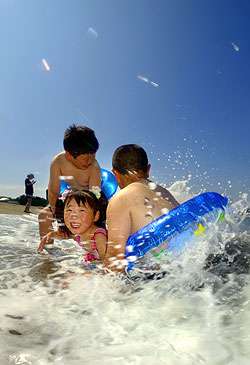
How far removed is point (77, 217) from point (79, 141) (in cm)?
104

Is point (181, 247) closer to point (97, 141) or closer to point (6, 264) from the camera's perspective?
point (6, 264)

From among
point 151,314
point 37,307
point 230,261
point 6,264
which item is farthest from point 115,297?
point 230,261

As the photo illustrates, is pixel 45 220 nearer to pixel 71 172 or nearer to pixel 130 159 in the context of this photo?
pixel 71 172

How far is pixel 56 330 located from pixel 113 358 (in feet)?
1.20

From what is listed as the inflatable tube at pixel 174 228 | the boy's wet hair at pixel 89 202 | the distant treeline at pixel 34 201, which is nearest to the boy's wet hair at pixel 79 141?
the boy's wet hair at pixel 89 202

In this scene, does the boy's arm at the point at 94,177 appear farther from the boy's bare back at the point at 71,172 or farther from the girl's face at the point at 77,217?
the girl's face at the point at 77,217

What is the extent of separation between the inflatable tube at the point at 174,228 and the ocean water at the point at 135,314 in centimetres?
18

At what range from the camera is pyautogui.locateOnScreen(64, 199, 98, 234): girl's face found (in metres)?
2.88

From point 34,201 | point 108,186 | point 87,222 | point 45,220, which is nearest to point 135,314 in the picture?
point 87,222

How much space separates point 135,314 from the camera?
1613mm

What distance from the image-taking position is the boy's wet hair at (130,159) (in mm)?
2461

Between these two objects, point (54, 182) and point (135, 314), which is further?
point (54, 182)

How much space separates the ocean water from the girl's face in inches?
15.0

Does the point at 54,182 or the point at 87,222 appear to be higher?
the point at 54,182
